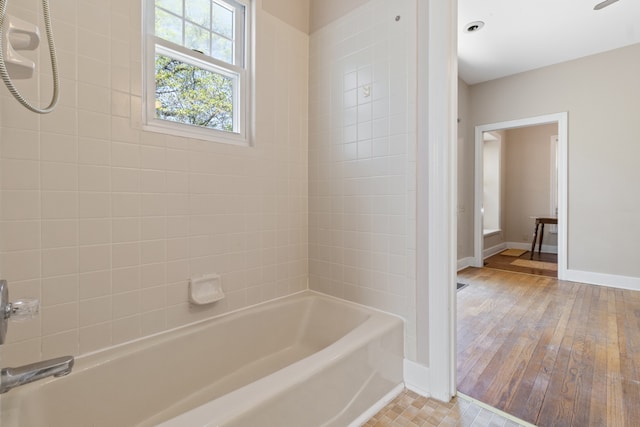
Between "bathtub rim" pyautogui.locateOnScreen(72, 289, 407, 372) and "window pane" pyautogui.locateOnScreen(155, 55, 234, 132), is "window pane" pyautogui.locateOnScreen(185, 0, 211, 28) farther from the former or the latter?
"bathtub rim" pyautogui.locateOnScreen(72, 289, 407, 372)

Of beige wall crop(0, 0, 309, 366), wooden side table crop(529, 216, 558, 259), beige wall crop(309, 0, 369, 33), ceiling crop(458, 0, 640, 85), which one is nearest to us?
beige wall crop(0, 0, 309, 366)

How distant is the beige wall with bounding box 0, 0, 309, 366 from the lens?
3.58ft

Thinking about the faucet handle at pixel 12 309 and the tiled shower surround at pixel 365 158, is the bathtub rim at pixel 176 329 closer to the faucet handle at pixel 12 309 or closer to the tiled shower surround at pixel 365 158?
the tiled shower surround at pixel 365 158

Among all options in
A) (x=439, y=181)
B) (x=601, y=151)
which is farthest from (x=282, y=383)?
(x=601, y=151)

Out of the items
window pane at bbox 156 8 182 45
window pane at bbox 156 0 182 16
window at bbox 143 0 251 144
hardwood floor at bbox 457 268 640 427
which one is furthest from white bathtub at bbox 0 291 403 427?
window pane at bbox 156 0 182 16

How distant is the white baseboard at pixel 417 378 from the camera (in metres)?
1.53

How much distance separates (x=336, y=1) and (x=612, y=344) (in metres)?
3.01

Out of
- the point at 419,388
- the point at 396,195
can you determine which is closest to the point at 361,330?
the point at 419,388

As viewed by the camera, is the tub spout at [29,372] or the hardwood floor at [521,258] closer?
the tub spout at [29,372]

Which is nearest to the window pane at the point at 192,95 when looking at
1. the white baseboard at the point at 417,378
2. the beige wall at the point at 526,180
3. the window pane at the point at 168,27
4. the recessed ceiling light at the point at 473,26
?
the window pane at the point at 168,27

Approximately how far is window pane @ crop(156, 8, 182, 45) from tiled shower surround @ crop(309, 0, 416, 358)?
34.8 inches

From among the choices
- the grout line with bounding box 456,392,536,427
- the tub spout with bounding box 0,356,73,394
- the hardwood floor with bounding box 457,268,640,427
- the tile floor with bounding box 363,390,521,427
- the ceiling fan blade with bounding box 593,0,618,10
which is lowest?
the tile floor with bounding box 363,390,521,427

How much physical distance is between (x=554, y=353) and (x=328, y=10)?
2.74 meters

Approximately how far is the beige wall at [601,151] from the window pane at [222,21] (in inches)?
151
